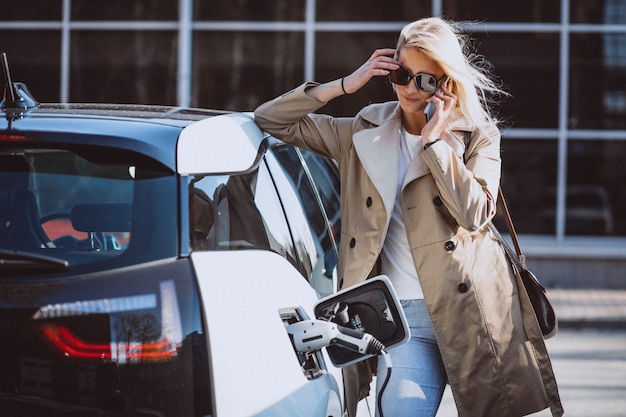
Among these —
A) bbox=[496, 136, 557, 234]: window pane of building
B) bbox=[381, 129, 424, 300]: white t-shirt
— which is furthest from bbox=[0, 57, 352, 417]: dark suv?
bbox=[496, 136, 557, 234]: window pane of building

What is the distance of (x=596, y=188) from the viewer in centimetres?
1190

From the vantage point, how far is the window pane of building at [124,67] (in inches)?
485

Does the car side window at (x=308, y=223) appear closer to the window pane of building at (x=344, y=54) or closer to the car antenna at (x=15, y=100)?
the car antenna at (x=15, y=100)

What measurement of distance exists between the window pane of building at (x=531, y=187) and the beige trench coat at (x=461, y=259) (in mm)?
8594

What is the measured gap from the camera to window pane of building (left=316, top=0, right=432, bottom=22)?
11961mm

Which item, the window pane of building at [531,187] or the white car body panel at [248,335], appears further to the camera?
the window pane of building at [531,187]

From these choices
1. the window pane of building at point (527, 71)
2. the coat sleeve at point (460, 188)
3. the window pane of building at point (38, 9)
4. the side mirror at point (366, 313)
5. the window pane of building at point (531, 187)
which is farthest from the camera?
the window pane of building at point (38, 9)

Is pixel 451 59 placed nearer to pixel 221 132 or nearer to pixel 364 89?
pixel 221 132

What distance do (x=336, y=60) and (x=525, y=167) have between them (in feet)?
8.38

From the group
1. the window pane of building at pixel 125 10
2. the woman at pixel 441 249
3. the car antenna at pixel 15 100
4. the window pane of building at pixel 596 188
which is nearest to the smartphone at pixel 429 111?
the woman at pixel 441 249

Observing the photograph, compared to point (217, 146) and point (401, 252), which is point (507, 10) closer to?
point (401, 252)

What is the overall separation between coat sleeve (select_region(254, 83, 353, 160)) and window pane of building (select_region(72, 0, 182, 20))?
29.7 feet

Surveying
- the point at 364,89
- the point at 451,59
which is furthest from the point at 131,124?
the point at 364,89

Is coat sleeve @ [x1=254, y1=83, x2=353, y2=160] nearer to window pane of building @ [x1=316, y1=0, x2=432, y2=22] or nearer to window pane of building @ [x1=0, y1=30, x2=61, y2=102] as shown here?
window pane of building @ [x1=316, y1=0, x2=432, y2=22]
